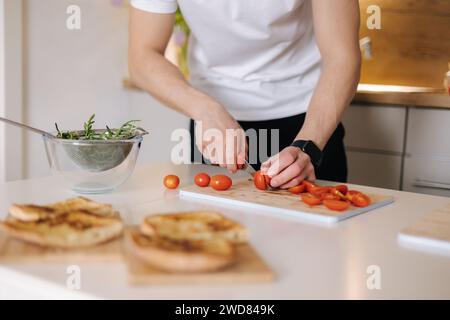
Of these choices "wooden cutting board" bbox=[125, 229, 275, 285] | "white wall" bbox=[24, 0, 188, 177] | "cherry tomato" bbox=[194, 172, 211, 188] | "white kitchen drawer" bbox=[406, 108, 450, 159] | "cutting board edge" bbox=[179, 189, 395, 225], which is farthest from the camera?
"white wall" bbox=[24, 0, 188, 177]

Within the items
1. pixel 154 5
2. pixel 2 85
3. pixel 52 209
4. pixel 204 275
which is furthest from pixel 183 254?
pixel 2 85

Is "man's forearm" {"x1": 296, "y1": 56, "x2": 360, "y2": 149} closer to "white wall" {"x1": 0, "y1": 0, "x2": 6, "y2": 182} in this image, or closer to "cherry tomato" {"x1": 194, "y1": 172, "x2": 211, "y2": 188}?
"cherry tomato" {"x1": 194, "y1": 172, "x2": 211, "y2": 188}

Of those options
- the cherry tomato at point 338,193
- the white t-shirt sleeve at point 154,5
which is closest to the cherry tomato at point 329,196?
the cherry tomato at point 338,193

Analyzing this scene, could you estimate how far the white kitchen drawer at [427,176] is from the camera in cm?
228

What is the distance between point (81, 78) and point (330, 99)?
5.25 ft

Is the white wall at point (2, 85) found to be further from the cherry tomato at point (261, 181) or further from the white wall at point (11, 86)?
the cherry tomato at point (261, 181)

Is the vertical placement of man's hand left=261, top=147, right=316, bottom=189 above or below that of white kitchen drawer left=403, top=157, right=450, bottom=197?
above

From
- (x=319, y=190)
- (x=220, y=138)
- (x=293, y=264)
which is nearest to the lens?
(x=293, y=264)

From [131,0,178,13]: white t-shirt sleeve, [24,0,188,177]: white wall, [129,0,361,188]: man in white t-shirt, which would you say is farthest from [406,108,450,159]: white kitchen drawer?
[131,0,178,13]: white t-shirt sleeve

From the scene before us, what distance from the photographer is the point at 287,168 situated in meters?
1.25

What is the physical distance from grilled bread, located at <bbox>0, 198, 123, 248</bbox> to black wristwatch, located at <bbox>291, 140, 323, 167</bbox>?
0.54 m

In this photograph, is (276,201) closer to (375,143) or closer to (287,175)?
(287,175)

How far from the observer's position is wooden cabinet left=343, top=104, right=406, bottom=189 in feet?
7.75

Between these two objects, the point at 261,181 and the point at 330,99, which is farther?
the point at 330,99
